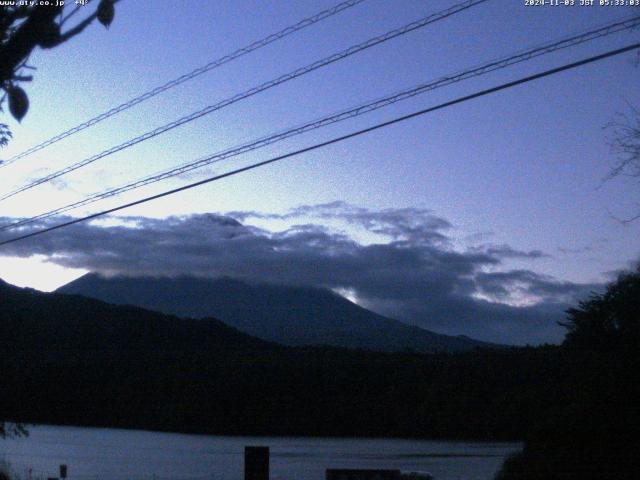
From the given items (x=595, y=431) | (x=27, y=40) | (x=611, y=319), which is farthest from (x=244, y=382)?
(x=27, y=40)

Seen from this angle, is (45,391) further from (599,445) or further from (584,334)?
(599,445)

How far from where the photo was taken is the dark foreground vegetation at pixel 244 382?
67.8m

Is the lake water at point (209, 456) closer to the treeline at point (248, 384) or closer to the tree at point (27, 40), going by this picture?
the treeline at point (248, 384)

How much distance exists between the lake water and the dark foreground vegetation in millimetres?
3198

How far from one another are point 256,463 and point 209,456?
4535 cm

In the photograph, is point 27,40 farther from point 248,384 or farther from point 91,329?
point 91,329

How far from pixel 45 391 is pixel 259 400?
2086 cm

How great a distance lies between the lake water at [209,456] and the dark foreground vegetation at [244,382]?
10.5 ft

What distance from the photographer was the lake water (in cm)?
4072

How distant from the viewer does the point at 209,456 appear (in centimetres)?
5494

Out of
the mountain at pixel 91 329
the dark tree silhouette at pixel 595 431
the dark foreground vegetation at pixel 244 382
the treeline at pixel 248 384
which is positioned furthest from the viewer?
the mountain at pixel 91 329

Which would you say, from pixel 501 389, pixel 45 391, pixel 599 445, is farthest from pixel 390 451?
pixel 599 445

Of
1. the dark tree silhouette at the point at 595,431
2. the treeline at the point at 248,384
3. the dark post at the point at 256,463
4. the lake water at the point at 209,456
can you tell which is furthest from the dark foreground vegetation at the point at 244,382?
the dark post at the point at 256,463

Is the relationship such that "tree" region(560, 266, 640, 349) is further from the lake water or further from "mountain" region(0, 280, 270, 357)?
"mountain" region(0, 280, 270, 357)
